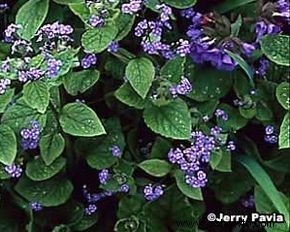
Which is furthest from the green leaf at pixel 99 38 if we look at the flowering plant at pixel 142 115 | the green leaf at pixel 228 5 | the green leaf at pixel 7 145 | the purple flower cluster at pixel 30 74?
the green leaf at pixel 228 5

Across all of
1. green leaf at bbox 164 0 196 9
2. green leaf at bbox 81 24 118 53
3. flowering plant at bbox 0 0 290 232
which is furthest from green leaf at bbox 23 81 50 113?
green leaf at bbox 164 0 196 9

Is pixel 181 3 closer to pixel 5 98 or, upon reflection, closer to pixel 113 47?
pixel 113 47

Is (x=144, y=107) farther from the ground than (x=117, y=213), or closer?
farther from the ground

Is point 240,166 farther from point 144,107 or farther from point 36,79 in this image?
point 36,79

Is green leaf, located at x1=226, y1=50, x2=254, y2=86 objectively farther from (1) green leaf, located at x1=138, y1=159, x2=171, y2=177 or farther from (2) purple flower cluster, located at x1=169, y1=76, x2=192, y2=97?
(1) green leaf, located at x1=138, y1=159, x2=171, y2=177

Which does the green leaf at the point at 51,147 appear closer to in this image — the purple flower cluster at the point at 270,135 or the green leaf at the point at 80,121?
the green leaf at the point at 80,121

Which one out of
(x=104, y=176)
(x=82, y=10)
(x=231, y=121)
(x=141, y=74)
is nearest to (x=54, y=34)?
(x=82, y=10)

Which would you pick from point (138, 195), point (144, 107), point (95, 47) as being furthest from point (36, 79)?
point (138, 195)
